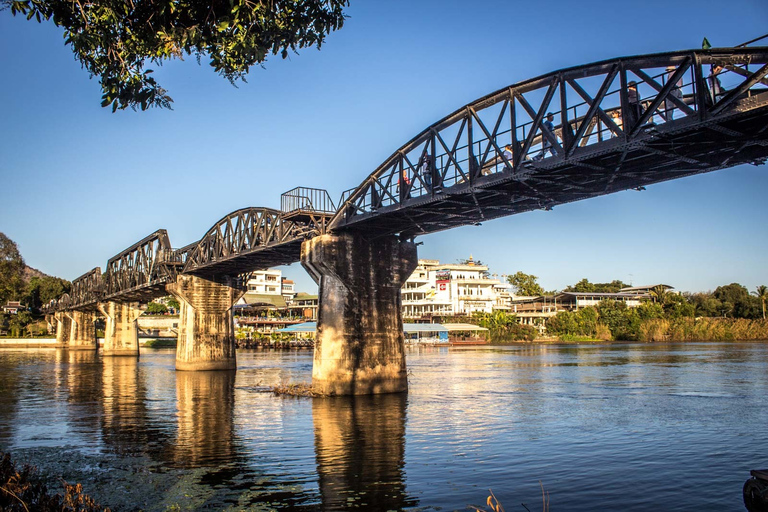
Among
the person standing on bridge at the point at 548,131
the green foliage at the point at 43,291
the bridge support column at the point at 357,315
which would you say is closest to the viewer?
the person standing on bridge at the point at 548,131

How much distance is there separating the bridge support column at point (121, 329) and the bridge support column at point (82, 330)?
30.8 meters

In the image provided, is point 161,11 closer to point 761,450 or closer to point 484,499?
point 484,499

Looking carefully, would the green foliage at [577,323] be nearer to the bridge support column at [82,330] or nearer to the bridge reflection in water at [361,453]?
the bridge support column at [82,330]

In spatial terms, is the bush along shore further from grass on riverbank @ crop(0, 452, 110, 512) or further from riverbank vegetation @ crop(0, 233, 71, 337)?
grass on riverbank @ crop(0, 452, 110, 512)

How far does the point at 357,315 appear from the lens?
41.8 meters

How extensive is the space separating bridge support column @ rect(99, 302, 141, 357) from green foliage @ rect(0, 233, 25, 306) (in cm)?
6864

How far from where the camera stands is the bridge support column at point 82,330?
14512cm

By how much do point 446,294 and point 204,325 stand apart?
103645mm

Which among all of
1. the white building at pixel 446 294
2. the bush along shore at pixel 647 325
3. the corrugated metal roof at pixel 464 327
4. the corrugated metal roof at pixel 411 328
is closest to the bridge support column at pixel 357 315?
the corrugated metal roof at pixel 411 328

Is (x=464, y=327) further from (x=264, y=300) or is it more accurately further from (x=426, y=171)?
(x=426, y=171)

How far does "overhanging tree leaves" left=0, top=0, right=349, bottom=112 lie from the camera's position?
11.6 metres

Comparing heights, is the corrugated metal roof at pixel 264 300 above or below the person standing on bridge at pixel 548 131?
below

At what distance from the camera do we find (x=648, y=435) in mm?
26906

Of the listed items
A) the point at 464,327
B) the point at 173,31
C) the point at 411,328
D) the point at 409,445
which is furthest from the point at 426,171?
the point at 464,327
